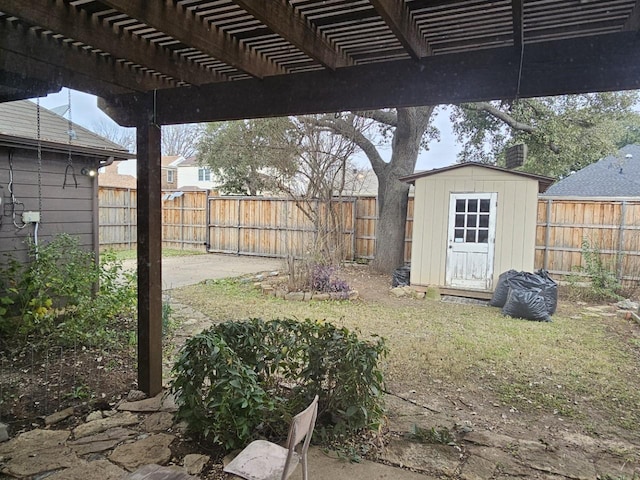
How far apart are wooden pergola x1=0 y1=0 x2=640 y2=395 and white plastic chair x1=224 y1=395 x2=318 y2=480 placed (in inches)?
59.9

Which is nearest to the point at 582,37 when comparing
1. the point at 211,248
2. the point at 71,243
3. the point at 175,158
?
the point at 71,243

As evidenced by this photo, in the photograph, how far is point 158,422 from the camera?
264cm

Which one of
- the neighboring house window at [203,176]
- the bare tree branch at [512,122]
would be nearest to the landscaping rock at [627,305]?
the bare tree branch at [512,122]

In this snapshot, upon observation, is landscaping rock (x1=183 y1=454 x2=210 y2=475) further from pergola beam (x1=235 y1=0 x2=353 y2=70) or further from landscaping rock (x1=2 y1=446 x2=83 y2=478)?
pergola beam (x1=235 y1=0 x2=353 y2=70)

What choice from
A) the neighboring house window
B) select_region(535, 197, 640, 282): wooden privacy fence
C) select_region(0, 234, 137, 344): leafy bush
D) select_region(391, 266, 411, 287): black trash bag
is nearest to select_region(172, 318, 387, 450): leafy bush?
select_region(0, 234, 137, 344): leafy bush

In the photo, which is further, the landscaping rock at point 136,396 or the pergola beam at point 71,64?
the landscaping rock at point 136,396

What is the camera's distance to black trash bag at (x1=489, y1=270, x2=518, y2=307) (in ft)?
20.7

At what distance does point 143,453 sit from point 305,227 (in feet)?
28.6

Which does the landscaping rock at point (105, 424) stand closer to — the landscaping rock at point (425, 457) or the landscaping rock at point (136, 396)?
the landscaping rock at point (136, 396)

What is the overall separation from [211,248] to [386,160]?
607 cm

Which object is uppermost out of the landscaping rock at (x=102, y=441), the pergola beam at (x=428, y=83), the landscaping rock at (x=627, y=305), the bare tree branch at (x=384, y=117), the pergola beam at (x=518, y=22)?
the bare tree branch at (x=384, y=117)

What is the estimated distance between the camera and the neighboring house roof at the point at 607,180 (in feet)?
32.4

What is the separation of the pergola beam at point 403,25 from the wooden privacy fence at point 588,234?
6.98 metres

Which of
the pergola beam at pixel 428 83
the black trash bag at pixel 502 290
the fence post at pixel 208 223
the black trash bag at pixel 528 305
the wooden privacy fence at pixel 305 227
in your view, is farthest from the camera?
the fence post at pixel 208 223
